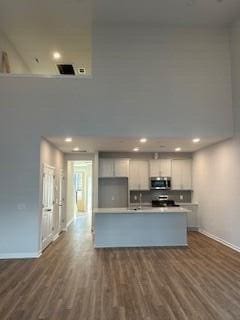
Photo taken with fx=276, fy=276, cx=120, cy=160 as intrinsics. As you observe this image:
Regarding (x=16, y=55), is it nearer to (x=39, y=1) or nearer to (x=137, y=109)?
(x=39, y=1)

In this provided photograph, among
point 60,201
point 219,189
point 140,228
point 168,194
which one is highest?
point 219,189

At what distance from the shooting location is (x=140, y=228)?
708 centimetres

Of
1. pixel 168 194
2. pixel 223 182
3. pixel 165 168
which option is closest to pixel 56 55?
pixel 165 168

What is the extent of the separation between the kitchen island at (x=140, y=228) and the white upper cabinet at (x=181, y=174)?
2540mm

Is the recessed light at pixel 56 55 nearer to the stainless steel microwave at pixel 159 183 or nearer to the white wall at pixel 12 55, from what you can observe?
the white wall at pixel 12 55

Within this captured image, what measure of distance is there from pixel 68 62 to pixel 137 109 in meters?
3.55

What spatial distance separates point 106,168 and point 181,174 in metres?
2.64

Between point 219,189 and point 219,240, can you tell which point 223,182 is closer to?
point 219,189

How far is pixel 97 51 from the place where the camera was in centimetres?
668

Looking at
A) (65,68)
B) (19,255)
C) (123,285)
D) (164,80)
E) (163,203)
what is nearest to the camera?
(123,285)

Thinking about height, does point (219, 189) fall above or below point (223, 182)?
below

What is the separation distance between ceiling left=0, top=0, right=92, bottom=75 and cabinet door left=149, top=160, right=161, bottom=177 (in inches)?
153

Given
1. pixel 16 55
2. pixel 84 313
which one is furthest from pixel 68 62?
pixel 84 313

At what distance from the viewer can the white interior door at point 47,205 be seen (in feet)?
21.6
